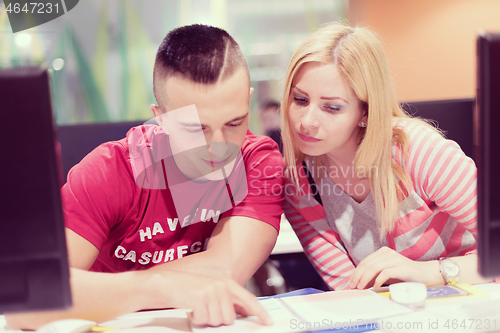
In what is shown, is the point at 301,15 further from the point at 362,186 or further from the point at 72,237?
the point at 72,237

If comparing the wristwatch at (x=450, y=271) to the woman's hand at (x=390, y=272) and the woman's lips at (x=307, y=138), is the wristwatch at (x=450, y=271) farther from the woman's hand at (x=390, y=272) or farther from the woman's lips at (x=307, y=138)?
the woman's lips at (x=307, y=138)

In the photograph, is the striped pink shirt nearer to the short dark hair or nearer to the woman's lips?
the woman's lips

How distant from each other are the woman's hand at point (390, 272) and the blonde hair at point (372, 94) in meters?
0.19

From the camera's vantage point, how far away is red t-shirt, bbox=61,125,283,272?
0.93m

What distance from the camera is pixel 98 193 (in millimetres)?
912

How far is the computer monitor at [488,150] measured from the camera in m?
0.54

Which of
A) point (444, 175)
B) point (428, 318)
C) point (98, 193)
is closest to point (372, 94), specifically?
point (444, 175)

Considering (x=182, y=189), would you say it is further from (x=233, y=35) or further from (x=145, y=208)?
(x=233, y=35)

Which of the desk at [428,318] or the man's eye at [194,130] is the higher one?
the man's eye at [194,130]

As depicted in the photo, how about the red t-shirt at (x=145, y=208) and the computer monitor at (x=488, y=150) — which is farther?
the red t-shirt at (x=145, y=208)

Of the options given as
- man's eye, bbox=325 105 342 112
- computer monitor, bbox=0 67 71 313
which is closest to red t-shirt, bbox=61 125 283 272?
man's eye, bbox=325 105 342 112

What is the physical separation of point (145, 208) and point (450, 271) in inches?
29.5

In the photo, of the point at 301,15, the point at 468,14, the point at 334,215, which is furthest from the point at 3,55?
the point at 468,14

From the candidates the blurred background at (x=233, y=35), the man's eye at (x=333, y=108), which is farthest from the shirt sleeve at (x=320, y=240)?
the blurred background at (x=233, y=35)
